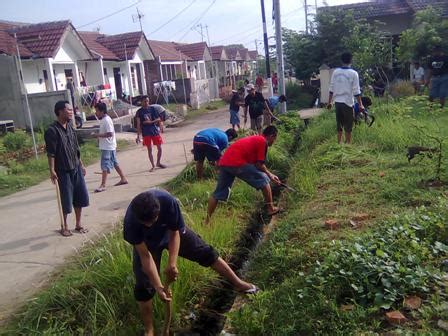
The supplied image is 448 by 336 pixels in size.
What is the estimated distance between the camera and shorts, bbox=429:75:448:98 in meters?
10.9

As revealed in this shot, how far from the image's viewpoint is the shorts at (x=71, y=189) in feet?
19.6

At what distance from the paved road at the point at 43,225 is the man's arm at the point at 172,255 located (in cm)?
188

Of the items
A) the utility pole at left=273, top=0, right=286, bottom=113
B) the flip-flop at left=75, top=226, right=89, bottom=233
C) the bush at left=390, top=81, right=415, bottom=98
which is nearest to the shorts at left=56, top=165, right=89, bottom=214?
the flip-flop at left=75, top=226, right=89, bottom=233

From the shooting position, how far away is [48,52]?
18.9m

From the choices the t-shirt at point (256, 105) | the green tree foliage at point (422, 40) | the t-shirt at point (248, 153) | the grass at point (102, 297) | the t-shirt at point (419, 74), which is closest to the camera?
the grass at point (102, 297)

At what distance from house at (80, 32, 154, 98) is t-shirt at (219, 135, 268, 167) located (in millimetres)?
20169

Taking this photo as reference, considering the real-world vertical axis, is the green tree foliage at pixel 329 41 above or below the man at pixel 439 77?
above

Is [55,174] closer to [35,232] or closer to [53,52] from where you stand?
[35,232]

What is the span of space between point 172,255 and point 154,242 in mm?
248

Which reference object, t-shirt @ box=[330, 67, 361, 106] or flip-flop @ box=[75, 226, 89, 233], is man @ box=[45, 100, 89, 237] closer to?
flip-flop @ box=[75, 226, 89, 233]

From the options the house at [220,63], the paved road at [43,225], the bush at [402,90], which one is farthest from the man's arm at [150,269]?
the house at [220,63]

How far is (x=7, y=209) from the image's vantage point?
806 cm

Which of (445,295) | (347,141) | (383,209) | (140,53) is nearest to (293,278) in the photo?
(445,295)

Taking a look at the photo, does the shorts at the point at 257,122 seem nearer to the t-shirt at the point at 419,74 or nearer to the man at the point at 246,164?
the man at the point at 246,164
